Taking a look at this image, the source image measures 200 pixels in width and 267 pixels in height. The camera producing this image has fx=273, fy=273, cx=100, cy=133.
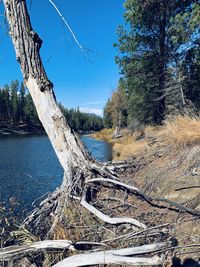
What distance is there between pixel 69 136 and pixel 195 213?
211 cm

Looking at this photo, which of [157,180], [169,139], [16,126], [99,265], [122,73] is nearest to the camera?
[99,265]

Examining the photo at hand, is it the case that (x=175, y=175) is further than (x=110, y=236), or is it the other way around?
(x=175, y=175)

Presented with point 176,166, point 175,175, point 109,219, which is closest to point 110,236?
point 109,219

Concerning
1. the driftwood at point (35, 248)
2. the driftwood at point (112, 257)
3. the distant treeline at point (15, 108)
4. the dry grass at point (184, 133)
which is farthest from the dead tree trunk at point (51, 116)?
the distant treeline at point (15, 108)

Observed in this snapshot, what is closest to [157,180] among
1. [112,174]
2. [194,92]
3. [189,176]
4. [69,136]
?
[189,176]

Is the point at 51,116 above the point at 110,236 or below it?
above

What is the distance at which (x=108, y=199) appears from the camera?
3939mm

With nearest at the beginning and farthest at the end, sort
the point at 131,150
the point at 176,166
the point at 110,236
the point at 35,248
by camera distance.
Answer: the point at 35,248
the point at 110,236
the point at 176,166
the point at 131,150

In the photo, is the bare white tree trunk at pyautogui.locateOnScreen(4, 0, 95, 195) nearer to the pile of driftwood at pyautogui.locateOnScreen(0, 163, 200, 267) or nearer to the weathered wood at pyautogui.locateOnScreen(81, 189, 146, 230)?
the pile of driftwood at pyautogui.locateOnScreen(0, 163, 200, 267)

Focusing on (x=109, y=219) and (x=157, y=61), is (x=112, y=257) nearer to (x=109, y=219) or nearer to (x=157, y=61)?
(x=109, y=219)

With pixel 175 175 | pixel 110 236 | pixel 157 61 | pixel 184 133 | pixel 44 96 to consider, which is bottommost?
pixel 110 236

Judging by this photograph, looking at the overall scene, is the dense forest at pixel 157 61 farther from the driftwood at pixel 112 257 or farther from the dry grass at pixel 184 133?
the driftwood at pixel 112 257

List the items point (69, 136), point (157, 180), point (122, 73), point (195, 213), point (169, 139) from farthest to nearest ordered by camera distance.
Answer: point (122, 73), point (169, 139), point (157, 180), point (69, 136), point (195, 213)

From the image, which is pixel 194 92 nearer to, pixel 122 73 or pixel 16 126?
pixel 122 73
